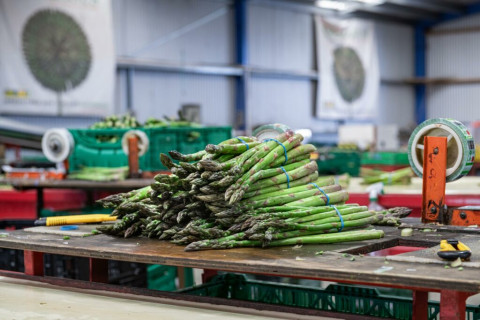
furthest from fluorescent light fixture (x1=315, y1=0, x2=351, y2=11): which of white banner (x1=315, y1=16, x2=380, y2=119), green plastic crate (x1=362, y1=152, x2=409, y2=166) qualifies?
green plastic crate (x1=362, y1=152, x2=409, y2=166)

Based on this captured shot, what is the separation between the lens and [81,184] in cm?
629

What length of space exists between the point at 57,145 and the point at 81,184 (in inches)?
29.2

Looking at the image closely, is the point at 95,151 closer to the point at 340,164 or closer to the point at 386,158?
the point at 340,164

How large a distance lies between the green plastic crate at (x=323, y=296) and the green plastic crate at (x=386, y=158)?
676 cm

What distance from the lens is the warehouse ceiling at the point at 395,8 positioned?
20703 mm

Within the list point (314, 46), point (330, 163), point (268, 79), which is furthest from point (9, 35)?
point (314, 46)

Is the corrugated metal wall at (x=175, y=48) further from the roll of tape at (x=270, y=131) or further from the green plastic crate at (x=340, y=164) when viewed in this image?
the roll of tape at (x=270, y=131)

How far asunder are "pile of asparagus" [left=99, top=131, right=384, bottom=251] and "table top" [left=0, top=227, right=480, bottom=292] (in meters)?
0.07

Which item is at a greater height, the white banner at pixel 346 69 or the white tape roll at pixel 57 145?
the white banner at pixel 346 69

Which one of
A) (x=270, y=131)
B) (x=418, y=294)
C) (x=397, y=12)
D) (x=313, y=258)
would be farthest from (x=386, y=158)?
(x=397, y=12)

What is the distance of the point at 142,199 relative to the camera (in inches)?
133

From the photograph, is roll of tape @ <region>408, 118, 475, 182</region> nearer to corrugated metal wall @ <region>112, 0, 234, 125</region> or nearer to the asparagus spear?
the asparagus spear

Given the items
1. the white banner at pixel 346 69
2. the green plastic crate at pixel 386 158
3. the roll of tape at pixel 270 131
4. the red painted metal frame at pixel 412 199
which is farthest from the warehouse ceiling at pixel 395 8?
the roll of tape at pixel 270 131

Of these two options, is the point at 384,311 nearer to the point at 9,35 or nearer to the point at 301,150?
the point at 301,150
